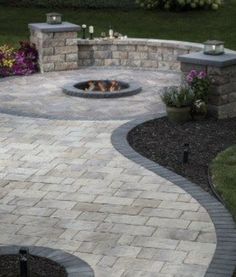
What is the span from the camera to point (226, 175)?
11516 millimetres

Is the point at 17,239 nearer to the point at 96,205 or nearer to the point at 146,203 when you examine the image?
the point at 96,205

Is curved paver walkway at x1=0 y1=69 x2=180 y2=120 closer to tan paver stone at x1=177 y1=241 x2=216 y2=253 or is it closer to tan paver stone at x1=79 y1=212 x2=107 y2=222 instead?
tan paver stone at x1=79 y1=212 x2=107 y2=222

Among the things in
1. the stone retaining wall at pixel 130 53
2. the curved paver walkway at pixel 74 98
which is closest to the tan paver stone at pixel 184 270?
the curved paver walkway at pixel 74 98

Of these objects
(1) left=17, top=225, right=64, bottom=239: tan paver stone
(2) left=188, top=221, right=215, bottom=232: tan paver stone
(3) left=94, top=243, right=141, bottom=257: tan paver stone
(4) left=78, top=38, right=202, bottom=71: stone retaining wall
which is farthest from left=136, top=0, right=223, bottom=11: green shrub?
(3) left=94, top=243, right=141, bottom=257: tan paver stone

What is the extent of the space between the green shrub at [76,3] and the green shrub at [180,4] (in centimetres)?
87

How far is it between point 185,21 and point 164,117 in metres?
13.5

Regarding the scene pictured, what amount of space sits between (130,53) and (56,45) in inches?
94.5

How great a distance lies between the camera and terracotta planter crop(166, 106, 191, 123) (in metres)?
14.5

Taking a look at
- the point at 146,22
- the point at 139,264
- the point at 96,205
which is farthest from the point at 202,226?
the point at 146,22

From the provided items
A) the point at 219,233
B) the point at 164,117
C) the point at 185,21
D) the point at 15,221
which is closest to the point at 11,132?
the point at 164,117

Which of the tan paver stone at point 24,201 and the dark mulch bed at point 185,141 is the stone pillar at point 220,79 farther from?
the tan paver stone at point 24,201

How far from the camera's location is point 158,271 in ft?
27.5

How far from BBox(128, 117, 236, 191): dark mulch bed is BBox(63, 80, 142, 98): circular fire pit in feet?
8.71

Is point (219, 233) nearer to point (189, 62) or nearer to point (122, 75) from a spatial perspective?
point (189, 62)
